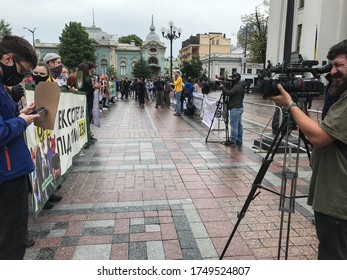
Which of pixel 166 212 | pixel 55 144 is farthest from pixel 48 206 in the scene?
pixel 166 212

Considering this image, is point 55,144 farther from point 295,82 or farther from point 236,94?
point 236,94

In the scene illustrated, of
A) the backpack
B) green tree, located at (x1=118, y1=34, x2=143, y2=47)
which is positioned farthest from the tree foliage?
green tree, located at (x1=118, y1=34, x2=143, y2=47)

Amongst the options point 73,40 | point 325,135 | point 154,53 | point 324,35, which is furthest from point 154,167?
point 154,53

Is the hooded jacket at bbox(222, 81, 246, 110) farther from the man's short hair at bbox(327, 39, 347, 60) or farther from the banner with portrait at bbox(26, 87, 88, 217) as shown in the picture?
the man's short hair at bbox(327, 39, 347, 60)

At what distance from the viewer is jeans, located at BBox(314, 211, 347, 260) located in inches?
77.0

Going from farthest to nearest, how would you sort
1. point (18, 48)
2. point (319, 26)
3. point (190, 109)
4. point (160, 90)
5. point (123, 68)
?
point (123, 68) → point (319, 26) → point (160, 90) → point (190, 109) → point (18, 48)

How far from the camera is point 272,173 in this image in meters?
5.61

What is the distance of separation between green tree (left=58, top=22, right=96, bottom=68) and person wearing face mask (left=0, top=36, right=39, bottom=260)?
Result: 62.9 meters

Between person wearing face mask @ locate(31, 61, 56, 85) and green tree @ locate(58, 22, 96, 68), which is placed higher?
green tree @ locate(58, 22, 96, 68)

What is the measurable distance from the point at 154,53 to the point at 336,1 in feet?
212

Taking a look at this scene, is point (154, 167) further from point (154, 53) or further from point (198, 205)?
point (154, 53)

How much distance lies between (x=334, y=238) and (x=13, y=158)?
215 cm

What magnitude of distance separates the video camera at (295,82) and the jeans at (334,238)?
866 millimetres

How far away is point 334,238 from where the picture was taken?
1974 millimetres
